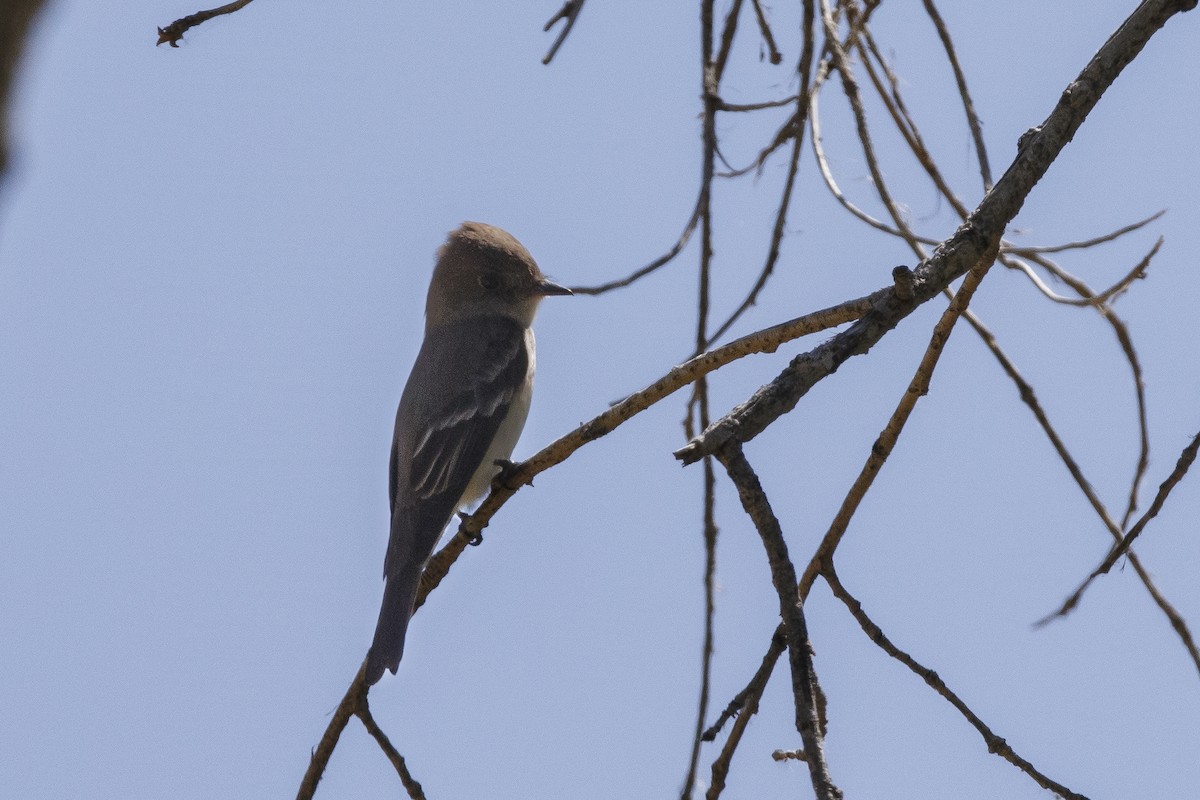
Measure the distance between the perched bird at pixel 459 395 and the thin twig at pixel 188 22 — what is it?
192cm

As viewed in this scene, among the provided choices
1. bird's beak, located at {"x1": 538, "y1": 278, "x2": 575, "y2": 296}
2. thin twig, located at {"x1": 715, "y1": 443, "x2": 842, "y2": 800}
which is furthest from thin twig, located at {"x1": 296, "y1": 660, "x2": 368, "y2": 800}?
bird's beak, located at {"x1": 538, "y1": 278, "x2": 575, "y2": 296}

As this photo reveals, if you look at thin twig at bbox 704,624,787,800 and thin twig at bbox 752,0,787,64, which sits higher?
thin twig at bbox 752,0,787,64

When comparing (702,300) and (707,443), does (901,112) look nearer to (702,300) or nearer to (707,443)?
(702,300)

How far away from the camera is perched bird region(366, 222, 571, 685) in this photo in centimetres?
503

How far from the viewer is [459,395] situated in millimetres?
5758

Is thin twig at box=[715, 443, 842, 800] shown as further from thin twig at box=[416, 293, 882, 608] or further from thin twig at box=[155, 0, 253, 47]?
thin twig at box=[155, 0, 253, 47]

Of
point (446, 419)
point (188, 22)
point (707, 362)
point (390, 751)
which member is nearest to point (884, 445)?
point (707, 362)

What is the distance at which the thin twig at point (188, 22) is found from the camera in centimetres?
296

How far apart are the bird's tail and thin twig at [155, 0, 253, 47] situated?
1490 millimetres

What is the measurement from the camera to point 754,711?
233 cm

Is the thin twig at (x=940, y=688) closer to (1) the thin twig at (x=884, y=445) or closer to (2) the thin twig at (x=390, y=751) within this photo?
(1) the thin twig at (x=884, y=445)

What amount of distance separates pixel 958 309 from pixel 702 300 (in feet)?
4.04

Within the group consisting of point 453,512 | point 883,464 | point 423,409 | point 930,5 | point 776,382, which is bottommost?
point 776,382

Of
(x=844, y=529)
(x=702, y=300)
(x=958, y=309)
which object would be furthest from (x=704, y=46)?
(x=844, y=529)
